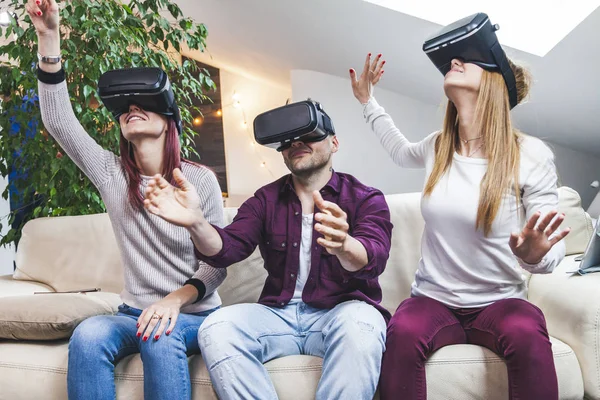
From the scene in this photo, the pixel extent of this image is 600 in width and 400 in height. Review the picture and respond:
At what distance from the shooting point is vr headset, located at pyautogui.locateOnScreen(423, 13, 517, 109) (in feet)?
4.65

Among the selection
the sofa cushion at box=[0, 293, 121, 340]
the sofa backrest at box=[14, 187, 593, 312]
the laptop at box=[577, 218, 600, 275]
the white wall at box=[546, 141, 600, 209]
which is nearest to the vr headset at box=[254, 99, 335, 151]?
the sofa backrest at box=[14, 187, 593, 312]

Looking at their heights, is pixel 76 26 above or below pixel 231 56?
below

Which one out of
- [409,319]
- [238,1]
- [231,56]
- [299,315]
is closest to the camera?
[409,319]

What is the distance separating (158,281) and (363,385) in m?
0.62

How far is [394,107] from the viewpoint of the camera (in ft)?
14.4

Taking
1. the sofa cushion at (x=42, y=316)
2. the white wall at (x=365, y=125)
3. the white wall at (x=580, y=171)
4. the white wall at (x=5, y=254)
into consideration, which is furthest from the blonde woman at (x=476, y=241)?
the white wall at (x=5, y=254)

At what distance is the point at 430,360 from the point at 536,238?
0.37m

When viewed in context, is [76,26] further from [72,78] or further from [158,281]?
[158,281]

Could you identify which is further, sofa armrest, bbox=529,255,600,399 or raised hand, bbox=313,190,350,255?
sofa armrest, bbox=529,255,600,399

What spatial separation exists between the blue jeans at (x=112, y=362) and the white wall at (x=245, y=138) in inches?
229

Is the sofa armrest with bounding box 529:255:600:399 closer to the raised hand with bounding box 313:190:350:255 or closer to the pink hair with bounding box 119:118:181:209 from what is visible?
the raised hand with bounding box 313:190:350:255

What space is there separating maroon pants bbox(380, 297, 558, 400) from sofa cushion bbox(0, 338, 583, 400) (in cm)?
4

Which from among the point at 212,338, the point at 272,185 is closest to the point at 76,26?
the point at 272,185

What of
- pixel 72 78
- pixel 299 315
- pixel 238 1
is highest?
pixel 238 1
